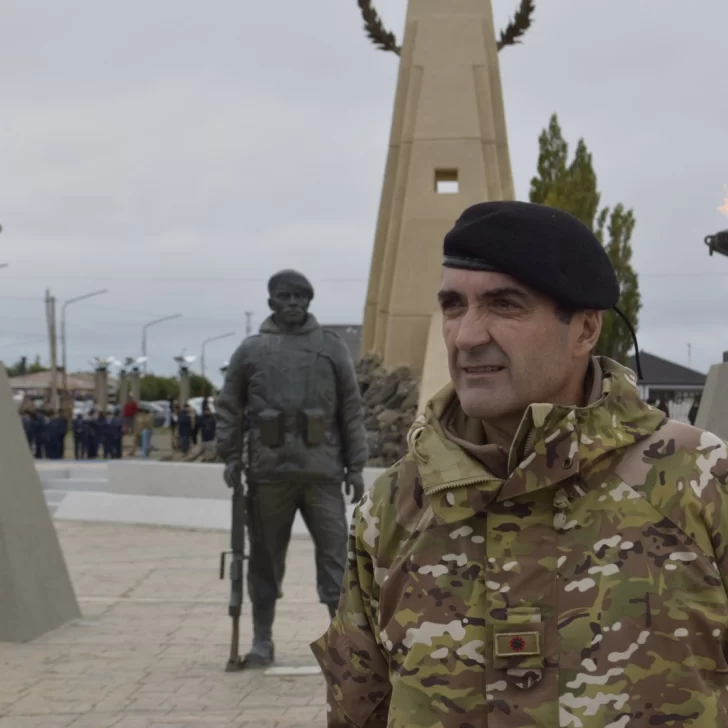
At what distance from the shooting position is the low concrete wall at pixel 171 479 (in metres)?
17.9

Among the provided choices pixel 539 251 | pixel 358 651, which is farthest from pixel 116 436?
pixel 539 251

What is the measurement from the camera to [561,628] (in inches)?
84.6

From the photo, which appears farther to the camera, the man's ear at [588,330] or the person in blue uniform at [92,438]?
the person in blue uniform at [92,438]

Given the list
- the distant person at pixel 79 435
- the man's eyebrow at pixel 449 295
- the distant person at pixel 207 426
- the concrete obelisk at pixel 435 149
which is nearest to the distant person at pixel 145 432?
the distant person at pixel 207 426

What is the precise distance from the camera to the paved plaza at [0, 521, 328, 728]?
721cm

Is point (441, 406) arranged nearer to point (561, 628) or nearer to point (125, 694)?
point (561, 628)

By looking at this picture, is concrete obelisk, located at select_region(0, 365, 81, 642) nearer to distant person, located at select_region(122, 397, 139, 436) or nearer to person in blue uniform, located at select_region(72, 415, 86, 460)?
person in blue uniform, located at select_region(72, 415, 86, 460)

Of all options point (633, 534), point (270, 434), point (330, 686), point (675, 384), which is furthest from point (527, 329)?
point (675, 384)

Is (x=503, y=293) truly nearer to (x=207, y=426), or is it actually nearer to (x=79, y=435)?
(x=207, y=426)

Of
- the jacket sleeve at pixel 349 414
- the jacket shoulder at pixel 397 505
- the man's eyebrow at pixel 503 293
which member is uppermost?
the man's eyebrow at pixel 503 293

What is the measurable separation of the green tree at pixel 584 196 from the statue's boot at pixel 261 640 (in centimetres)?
3116

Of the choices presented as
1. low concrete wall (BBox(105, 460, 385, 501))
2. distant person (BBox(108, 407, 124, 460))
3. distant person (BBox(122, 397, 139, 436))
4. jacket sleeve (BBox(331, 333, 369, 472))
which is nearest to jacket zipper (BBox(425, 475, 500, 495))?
jacket sleeve (BBox(331, 333, 369, 472))

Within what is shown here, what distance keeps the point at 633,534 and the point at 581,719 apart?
0.93 feet

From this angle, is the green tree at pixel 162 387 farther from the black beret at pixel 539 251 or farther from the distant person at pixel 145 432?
the black beret at pixel 539 251
